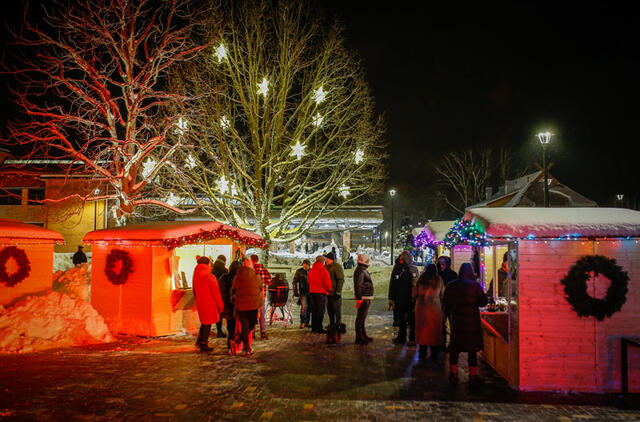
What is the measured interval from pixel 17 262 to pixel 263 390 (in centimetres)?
871

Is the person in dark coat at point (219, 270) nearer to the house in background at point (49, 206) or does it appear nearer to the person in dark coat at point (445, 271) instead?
the person in dark coat at point (445, 271)

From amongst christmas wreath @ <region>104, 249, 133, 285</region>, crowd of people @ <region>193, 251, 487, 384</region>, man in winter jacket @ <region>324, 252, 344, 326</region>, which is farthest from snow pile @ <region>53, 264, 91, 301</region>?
man in winter jacket @ <region>324, 252, 344, 326</region>

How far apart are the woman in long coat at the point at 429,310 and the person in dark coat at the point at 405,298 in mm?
1331

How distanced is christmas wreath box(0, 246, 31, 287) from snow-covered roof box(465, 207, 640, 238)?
11499mm

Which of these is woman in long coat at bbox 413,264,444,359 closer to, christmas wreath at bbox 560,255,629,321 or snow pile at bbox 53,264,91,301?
christmas wreath at bbox 560,255,629,321

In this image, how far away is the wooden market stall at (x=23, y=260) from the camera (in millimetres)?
11102

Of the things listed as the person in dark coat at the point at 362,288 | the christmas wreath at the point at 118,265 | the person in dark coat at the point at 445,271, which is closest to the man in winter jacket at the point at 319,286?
the person in dark coat at the point at 362,288

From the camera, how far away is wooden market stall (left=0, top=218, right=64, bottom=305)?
11.1 m

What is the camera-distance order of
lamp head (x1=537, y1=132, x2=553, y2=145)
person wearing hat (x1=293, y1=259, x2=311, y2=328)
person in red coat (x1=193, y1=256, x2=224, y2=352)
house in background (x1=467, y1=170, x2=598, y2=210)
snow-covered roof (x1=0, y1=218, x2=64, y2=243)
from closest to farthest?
person in red coat (x1=193, y1=256, x2=224, y2=352), snow-covered roof (x1=0, y1=218, x2=64, y2=243), person wearing hat (x1=293, y1=259, x2=311, y2=328), lamp head (x1=537, y1=132, x2=553, y2=145), house in background (x1=467, y1=170, x2=598, y2=210)

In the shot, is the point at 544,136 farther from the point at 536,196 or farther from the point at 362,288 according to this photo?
the point at 536,196

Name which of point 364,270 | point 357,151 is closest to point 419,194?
point 357,151

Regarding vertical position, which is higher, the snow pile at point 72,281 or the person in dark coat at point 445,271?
the person in dark coat at point 445,271

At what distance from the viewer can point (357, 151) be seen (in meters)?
15.6

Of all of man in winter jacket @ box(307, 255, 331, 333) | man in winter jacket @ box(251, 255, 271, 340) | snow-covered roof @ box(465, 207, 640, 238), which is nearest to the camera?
snow-covered roof @ box(465, 207, 640, 238)
